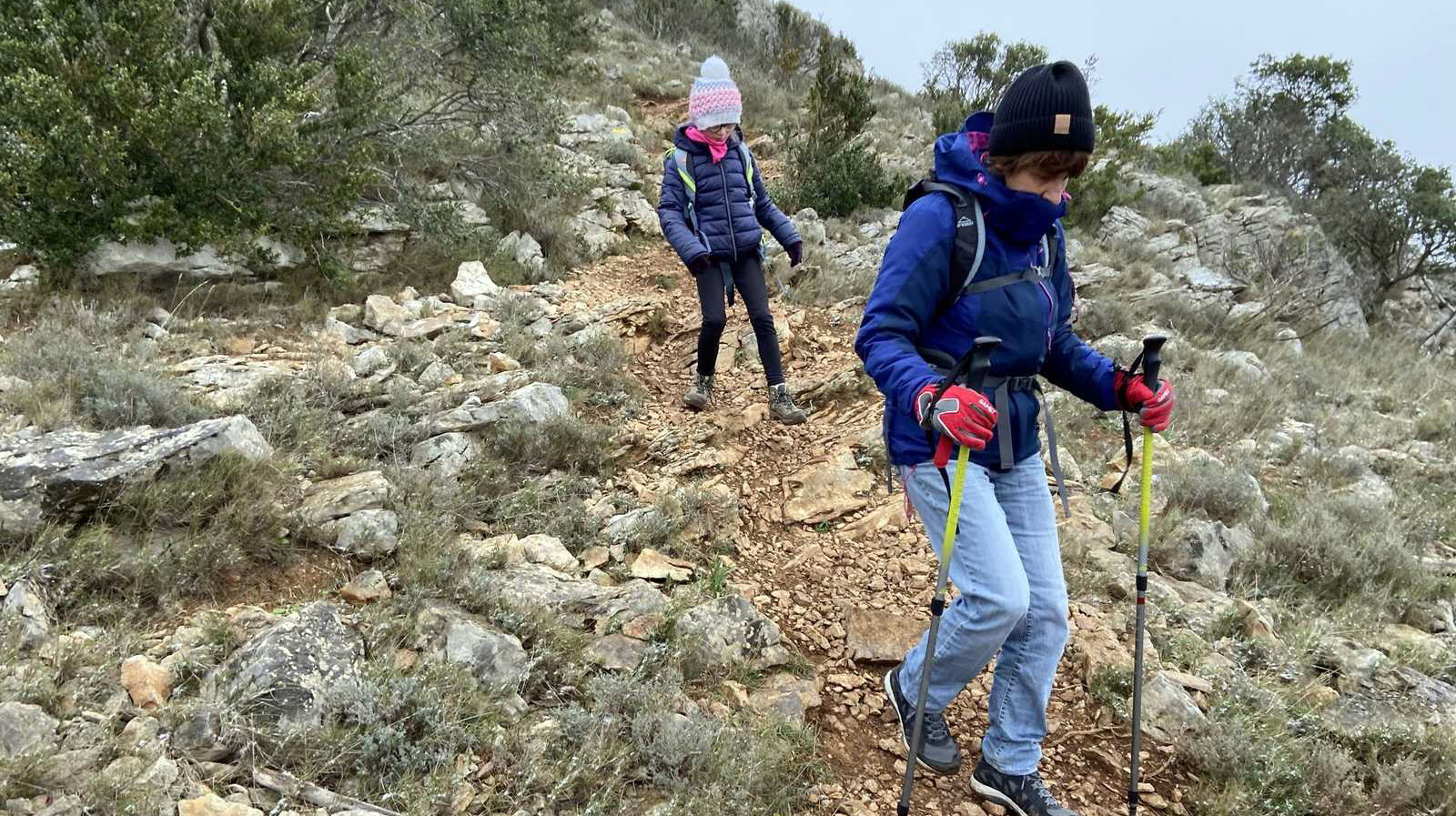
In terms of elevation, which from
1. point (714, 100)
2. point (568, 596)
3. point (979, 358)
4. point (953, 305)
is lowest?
point (568, 596)

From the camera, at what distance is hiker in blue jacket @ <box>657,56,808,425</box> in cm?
495

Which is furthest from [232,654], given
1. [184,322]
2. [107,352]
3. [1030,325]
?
[184,322]

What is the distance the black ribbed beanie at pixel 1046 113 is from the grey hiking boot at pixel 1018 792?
6.75ft

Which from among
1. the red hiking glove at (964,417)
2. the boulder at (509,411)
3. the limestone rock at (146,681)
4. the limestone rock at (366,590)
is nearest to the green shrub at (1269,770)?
the red hiking glove at (964,417)

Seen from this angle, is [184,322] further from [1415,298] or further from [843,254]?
[1415,298]

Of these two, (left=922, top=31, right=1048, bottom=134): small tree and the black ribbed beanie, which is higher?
(left=922, top=31, right=1048, bottom=134): small tree

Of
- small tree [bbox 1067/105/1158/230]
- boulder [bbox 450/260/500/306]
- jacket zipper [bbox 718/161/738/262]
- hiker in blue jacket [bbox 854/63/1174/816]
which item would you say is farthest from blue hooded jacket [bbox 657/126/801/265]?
small tree [bbox 1067/105/1158/230]

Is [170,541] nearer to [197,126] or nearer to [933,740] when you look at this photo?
[933,740]

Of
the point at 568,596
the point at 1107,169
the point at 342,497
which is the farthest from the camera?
the point at 1107,169

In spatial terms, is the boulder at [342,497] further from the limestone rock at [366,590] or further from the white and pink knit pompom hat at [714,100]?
the white and pink knit pompom hat at [714,100]

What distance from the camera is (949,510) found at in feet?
7.57

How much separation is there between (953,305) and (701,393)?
3.58 m

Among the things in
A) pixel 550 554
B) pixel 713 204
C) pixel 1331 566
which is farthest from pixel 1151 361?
pixel 713 204

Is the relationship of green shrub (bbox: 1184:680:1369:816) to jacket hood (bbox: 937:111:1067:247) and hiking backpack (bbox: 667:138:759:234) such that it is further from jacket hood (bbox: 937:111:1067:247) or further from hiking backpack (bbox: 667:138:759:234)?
hiking backpack (bbox: 667:138:759:234)
